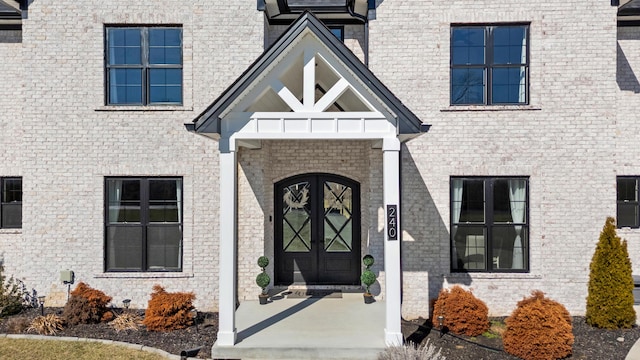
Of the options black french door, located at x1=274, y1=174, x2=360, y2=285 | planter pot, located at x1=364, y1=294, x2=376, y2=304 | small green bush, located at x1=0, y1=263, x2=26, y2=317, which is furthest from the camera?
black french door, located at x1=274, y1=174, x2=360, y2=285

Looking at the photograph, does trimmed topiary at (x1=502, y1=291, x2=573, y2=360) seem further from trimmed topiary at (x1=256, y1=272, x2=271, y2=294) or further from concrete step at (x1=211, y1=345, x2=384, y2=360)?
trimmed topiary at (x1=256, y1=272, x2=271, y2=294)

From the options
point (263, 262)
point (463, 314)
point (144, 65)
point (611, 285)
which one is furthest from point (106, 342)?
point (611, 285)

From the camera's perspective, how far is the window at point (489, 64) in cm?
903

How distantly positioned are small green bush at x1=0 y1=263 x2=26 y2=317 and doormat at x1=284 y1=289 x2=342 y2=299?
6.11m

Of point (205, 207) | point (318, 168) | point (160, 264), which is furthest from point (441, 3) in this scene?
point (160, 264)

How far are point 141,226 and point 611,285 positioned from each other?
10.5 meters

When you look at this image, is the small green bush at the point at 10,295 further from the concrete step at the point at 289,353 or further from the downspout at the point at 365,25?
the downspout at the point at 365,25

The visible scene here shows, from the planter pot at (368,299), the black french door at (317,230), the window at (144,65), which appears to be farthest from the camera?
the black french door at (317,230)

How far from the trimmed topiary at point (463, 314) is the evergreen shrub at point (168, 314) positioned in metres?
5.16

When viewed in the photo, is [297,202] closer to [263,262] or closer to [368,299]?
[263,262]

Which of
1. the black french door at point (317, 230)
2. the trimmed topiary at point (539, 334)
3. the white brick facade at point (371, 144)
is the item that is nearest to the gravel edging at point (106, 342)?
the white brick facade at point (371, 144)

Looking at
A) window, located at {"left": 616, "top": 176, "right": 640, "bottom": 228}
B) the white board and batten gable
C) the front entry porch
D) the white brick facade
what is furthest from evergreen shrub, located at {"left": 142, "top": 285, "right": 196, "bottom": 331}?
window, located at {"left": 616, "top": 176, "right": 640, "bottom": 228}

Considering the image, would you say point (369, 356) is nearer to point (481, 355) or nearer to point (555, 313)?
point (481, 355)

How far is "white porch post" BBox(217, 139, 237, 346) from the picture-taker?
21.9 ft
